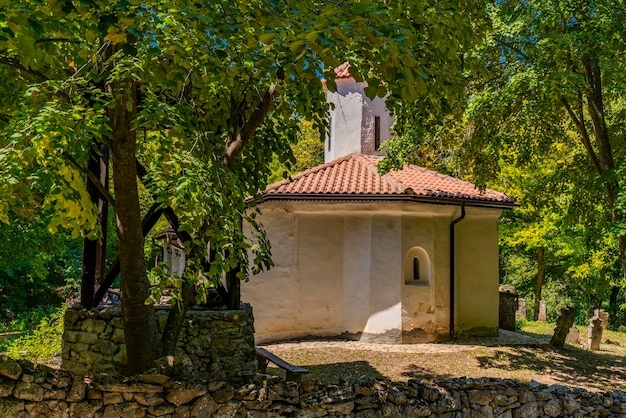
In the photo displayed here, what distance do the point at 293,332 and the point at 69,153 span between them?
8.68m

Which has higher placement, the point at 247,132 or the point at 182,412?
the point at 247,132

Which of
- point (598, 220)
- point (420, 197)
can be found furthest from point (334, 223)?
point (598, 220)

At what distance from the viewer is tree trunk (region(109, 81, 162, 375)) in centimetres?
451

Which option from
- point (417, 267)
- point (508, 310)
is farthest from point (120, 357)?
point (508, 310)

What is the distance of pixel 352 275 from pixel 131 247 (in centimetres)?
808

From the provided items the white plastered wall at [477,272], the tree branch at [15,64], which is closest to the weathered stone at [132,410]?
the tree branch at [15,64]

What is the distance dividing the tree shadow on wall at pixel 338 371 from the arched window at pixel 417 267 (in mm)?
2933

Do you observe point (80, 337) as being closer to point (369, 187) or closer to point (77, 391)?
point (77, 391)

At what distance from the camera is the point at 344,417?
463cm

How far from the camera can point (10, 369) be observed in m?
3.64

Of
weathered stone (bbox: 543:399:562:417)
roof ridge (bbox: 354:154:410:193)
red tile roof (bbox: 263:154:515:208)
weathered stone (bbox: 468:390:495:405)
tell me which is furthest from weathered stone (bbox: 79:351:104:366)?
roof ridge (bbox: 354:154:410:193)

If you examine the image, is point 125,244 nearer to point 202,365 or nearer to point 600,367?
point 202,365

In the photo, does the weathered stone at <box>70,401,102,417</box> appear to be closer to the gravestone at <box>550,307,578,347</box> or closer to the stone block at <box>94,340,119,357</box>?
the stone block at <box>94,340,119,357</box>

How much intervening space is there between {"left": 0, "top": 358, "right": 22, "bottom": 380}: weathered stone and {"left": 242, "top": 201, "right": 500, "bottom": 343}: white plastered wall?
8088 millimetres
